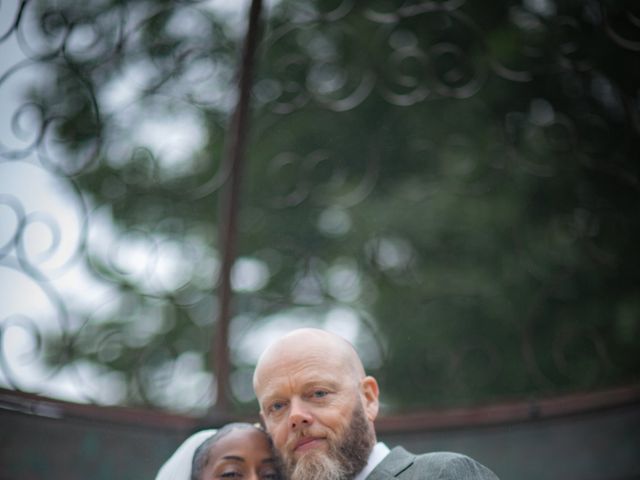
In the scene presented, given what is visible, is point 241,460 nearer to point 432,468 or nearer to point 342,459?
point 342,459

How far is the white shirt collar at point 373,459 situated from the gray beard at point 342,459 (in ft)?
0.09

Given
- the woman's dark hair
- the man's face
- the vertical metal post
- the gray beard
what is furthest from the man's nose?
the vertical metal post

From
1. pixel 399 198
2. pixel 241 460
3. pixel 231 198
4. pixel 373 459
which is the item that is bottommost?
pixel 399 198

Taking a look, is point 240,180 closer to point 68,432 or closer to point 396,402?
point 68,432

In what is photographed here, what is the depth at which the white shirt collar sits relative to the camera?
317cm

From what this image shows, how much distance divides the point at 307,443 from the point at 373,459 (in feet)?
1.00

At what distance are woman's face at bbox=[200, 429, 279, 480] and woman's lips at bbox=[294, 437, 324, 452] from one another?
158mm

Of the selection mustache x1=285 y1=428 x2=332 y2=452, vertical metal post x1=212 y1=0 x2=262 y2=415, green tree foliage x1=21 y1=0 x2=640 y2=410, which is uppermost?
mustache x1=285 y1=428 x2=332 y2=452

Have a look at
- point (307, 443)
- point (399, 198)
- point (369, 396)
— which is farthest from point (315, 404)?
point (399, 198)

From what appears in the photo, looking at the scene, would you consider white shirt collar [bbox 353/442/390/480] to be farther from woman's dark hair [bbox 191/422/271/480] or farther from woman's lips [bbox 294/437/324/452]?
woman's dark hair [bbox 191/422/271/480]

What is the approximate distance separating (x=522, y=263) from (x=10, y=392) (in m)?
4.64

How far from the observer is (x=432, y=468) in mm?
2961

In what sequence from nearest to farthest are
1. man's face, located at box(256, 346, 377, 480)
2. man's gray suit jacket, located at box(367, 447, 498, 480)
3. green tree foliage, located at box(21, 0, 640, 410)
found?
man's gray suit jacket, located at box(367, 447, 498, 480), man's face, located at box(256, 346, 377, 480), green tree foliage, located at box(21, 0, 640, 410)

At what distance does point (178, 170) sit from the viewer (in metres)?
8.99
